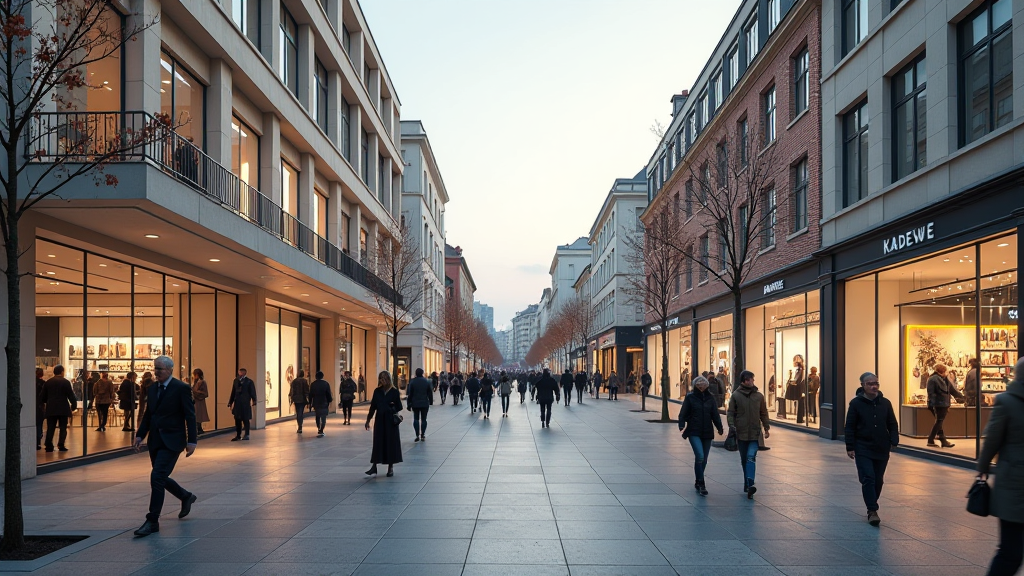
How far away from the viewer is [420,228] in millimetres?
55344

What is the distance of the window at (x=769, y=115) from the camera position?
24.8 m

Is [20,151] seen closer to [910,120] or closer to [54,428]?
[54,428]

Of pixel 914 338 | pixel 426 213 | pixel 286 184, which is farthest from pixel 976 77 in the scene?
pixel 426 213

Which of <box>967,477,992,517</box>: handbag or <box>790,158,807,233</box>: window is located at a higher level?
<box>790,158,807,233</box>: window

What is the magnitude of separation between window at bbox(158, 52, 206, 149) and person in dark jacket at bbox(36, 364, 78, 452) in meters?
5.16

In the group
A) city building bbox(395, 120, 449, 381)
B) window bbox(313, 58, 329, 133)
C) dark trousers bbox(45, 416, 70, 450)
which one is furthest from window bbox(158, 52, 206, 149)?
city building bbox(395, 120, 449, 381)

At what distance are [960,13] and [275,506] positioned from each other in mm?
13736

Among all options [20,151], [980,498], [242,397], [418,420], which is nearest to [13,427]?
[20,151]

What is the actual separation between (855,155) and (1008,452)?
48.5ft

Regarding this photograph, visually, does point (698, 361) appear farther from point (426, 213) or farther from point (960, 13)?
point (426, 213)

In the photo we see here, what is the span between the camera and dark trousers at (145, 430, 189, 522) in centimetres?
852

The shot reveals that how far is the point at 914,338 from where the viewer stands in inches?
671

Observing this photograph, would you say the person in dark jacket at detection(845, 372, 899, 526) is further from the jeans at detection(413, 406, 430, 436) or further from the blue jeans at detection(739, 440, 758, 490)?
the jeans at detection(413, 406, 430, 436)

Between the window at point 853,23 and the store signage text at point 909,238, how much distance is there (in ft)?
16.4
